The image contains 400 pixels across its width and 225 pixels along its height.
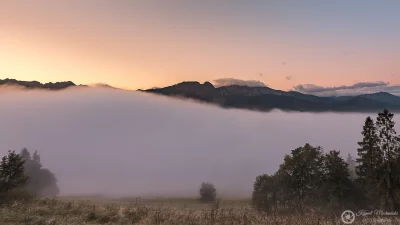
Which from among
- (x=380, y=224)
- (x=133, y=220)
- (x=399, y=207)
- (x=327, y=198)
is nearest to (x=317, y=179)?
(x=327, y=198)

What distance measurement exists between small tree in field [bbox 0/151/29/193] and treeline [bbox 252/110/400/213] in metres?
39.7

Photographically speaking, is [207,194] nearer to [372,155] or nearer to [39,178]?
[39,178]

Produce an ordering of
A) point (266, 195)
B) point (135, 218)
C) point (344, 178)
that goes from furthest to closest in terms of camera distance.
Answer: point (266, 195) < point (344, 178) < point (135, 218)

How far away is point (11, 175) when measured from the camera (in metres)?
40.6

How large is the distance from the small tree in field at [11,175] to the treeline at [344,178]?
3970 cm

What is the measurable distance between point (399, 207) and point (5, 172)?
237 ft

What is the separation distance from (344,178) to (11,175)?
2661 inches

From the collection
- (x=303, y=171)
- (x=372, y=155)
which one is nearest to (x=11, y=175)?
(x=372, y=155)

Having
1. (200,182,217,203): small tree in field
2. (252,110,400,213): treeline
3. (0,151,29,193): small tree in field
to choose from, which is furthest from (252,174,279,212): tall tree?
(0,151,29,193): small tree in field

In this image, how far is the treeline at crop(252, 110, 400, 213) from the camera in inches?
2003

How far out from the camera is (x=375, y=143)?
171ft

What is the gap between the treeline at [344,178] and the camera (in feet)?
167

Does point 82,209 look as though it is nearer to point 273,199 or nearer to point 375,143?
point 375,143

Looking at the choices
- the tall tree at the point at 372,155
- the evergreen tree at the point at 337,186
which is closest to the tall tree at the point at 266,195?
the evergreen tree at the point at 337,186
